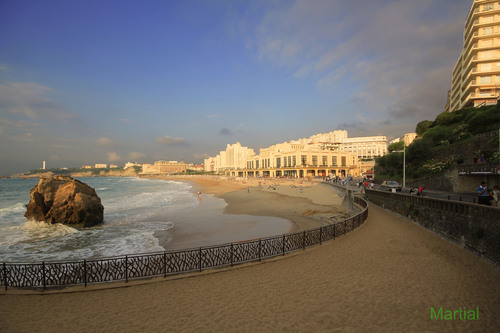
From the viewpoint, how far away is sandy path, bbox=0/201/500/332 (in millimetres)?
6172

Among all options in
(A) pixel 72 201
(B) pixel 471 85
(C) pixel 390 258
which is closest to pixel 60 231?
(A) pixel 72 201

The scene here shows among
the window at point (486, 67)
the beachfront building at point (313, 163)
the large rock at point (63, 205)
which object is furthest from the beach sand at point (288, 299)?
the beachfront building at point (313, 163)

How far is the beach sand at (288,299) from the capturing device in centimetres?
618

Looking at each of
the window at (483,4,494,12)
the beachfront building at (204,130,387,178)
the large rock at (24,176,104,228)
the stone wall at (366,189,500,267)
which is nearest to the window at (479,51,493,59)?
the window at (483,4,494,12)

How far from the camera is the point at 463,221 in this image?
12.1m

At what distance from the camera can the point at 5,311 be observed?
718 centimetres

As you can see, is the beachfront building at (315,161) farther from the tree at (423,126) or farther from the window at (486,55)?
the window at (486,55)

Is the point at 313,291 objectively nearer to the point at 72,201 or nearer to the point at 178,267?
the point at 178,267

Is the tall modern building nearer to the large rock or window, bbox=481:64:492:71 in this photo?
window, bbox=481:64:492:71

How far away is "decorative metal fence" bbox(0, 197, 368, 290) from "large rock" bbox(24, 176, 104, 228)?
449 inches

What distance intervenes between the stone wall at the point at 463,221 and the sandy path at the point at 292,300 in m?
0.79

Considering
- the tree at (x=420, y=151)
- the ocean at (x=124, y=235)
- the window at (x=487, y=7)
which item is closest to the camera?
the ocean at (x=124, y=235)

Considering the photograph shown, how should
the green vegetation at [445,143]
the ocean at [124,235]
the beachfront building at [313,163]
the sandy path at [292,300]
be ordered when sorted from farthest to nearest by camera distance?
the beachfront building at [313,163] < the green vegetation at [445,143] < the ocean at [124,235] < the sandy path at [292,300]

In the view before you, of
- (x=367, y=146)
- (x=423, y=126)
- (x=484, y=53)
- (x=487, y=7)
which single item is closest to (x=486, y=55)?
(x=484, y=53)
